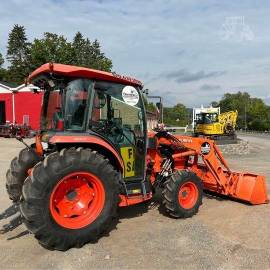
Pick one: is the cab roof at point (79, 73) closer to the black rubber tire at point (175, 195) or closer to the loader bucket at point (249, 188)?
the black rubber tire at point (175, 195)

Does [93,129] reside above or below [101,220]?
above

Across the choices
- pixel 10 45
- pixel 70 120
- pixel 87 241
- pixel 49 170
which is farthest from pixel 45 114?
pixel 10 45

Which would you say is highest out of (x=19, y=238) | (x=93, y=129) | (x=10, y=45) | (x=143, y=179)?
(x=10, y=45)

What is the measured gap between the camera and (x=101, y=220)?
19.4ft

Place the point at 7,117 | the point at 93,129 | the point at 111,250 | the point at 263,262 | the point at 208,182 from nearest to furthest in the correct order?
the point at 263,262 < the point at 111,250 < the point at 93,129 < the point at 208,182 < the point at 7,117

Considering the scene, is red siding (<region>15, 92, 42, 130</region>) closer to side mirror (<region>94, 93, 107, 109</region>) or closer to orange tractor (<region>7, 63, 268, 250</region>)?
orange tractor (<region>7, 63, 268, 250</region>)

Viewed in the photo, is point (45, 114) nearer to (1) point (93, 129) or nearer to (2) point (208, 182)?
(1) point (93, 129)

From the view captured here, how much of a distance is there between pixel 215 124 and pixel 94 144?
25120mm

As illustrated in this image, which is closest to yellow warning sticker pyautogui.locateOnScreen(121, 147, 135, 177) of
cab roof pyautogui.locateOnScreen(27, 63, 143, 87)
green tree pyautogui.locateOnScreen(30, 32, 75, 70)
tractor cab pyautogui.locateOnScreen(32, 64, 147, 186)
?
tractor cab pyautogui.locateOnScreen(32, 64, 147, 186)

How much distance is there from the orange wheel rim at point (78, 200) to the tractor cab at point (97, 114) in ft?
1.84

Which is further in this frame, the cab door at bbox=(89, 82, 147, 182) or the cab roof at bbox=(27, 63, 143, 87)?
the cab door at bbox=(89, 82, 147, 182)

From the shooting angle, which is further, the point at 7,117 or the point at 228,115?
the point at 7,117

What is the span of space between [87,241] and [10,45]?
279 ft

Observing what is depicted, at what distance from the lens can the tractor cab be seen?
605cm
